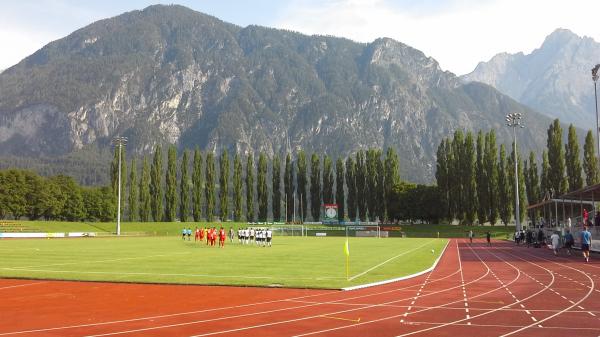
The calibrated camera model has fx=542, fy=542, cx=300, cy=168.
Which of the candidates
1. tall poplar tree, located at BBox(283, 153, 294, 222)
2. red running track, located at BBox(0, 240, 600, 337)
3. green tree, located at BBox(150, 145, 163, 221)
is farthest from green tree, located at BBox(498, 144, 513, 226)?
red running track, located at BBox(0, 240, 600, 337)

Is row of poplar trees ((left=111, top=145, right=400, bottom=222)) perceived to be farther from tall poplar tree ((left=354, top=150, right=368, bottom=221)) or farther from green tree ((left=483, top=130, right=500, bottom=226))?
green tree ((left=483, top=130, right=500, bottom=226))

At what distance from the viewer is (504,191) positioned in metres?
98.0

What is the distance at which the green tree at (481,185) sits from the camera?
9756cm

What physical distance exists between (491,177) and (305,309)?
91258 mm

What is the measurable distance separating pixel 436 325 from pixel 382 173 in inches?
4139

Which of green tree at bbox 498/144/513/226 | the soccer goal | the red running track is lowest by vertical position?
the soccer goal

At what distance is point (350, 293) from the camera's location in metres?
17.0

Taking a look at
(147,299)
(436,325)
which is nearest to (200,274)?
(147,299)

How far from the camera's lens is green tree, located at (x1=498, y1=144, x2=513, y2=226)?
96.4 m

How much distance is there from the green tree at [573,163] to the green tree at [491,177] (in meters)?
12.5

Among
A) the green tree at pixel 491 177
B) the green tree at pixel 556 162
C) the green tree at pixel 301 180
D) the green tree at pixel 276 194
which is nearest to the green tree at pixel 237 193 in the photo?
the green tree at pixel 276 194

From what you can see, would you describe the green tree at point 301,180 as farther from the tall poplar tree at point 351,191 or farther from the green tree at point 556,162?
the green tree at point 556,162

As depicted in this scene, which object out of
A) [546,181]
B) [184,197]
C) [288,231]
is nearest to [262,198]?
[184,197]

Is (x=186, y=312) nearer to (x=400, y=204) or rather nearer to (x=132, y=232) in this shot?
(x=132, y=232)
